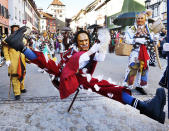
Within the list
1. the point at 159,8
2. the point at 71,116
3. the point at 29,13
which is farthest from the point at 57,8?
the point at 71,116

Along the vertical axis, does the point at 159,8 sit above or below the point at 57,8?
below

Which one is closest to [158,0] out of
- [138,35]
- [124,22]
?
[124,22]

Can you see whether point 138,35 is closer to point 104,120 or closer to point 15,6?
point 104,120

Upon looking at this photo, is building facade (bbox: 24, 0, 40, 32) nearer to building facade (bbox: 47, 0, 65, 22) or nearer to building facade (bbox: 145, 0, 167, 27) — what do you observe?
building facade (bbox: 145, 0, 167, 27)

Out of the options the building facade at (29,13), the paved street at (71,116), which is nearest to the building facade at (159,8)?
the building facade at (29,13)

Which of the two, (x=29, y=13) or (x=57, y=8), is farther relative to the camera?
(x=57, y=8)

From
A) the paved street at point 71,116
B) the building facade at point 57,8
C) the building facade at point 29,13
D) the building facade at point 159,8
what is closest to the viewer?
the paved street at point 71,116

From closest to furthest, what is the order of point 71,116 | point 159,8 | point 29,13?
point 71,116
point 159,8
point 29,13

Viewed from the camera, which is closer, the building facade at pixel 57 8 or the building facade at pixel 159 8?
the building facade at pixel 159 8

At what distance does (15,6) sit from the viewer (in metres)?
27.9

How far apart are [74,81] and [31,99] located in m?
2.09

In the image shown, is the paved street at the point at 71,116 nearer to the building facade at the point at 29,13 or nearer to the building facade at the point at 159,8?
the building facade at the point at 159,8

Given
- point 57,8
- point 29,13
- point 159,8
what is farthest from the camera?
point 57,8

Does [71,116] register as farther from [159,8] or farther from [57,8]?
[57,8]
